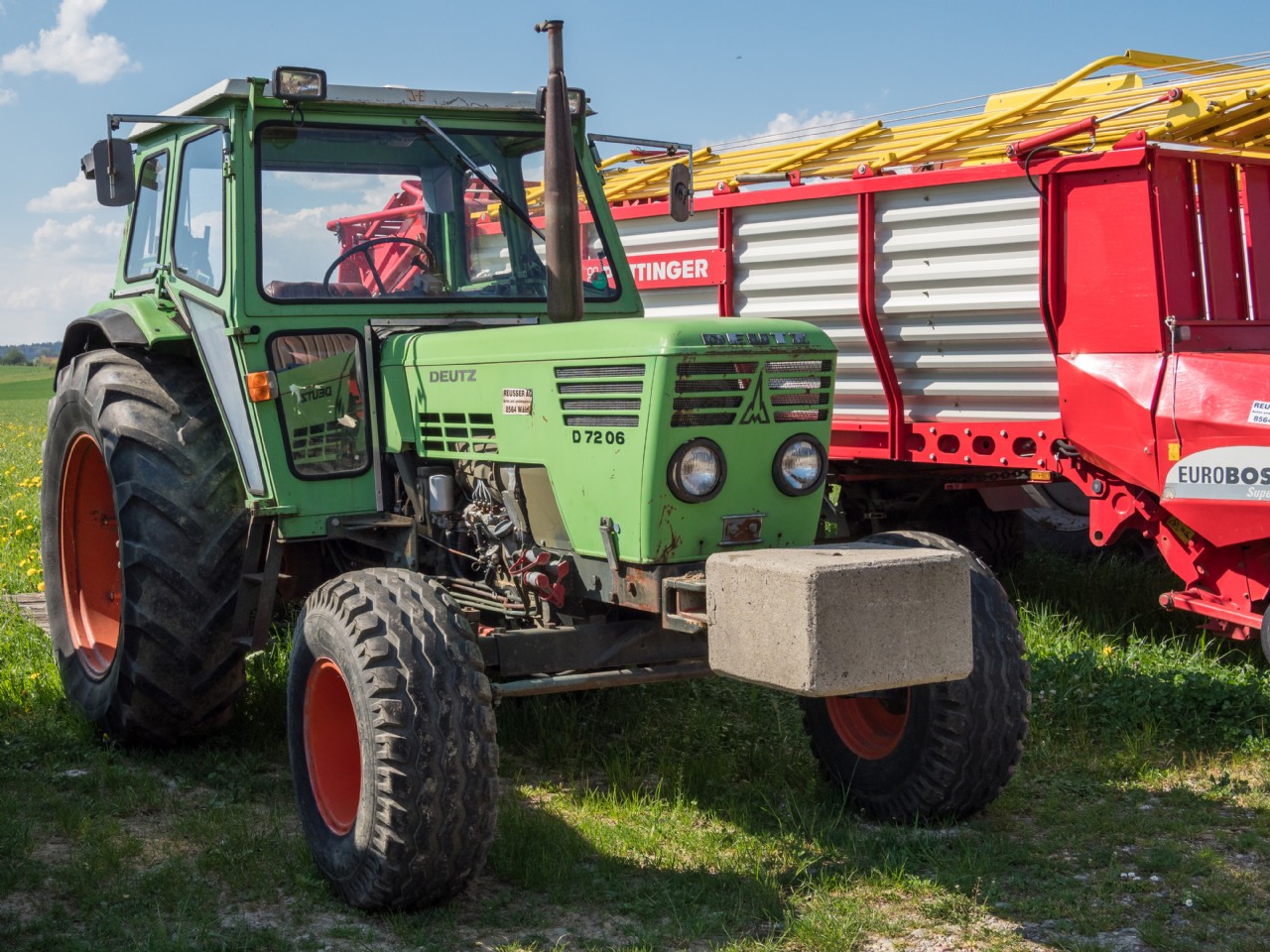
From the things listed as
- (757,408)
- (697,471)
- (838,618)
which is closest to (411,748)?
(697,471)

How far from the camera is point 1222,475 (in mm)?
5652

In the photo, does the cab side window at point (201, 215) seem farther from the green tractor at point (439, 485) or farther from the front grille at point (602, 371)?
the front grille at point (602, 371)

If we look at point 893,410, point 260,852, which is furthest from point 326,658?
point 893,410

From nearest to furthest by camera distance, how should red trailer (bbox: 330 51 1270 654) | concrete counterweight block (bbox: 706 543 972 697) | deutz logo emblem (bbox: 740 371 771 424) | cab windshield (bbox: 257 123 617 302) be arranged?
concrete counterweight block (bbox: 706 543 972 697), deutz logo emblem (bbox: 740 371 771 424), cab windshield (bbox: 257 123 617 302), red trailer (bbox: 330 51 1270 654)

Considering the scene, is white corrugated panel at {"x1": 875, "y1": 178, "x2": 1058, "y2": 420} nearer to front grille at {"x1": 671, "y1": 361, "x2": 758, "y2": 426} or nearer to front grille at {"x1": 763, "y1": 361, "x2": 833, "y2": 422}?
front grille at {"x1": 763, "y1": 361, "x2": 833, "y2": 422}

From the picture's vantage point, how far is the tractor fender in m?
5.16

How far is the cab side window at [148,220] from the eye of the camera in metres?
5.44

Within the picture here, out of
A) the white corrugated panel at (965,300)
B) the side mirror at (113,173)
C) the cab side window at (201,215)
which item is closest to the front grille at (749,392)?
the cab side window at (201,215)

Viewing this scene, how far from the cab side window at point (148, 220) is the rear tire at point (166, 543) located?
42 centimetres

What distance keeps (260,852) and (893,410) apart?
3.89 m

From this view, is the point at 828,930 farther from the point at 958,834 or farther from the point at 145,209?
the point at 145,209

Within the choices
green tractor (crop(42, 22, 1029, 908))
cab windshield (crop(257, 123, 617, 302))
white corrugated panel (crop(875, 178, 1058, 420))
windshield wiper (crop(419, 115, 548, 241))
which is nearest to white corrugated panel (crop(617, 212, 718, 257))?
white corrugated panel (crop(875, 178, 1058, 420))

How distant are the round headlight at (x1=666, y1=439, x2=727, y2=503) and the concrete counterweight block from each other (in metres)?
0.26

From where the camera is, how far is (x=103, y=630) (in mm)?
5918
